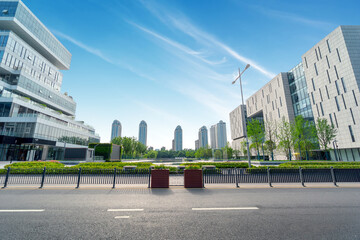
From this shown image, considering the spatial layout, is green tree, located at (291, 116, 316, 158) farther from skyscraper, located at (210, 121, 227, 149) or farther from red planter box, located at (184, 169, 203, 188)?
skyscraper, located at (210, 121, 227, 149)

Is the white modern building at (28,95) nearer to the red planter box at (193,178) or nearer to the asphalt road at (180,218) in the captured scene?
the red planter box at (193,178)

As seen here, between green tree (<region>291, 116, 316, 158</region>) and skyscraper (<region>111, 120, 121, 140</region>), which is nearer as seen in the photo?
green tree (<region>291, 116, 316, 158</region>)

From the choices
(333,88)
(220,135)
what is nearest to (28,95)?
(333,88)

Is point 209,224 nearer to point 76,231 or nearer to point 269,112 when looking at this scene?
point 76,231

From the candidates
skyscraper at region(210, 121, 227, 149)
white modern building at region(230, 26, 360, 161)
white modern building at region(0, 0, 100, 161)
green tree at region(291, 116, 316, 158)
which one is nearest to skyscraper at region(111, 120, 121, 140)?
skyscraper at region(210, 121, 227, 149)

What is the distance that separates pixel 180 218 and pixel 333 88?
51854mm

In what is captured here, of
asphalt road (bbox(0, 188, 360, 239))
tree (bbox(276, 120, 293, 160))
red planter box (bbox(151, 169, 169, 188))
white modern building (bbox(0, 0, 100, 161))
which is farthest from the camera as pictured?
tree (bbox(276, 120, 293, 160))

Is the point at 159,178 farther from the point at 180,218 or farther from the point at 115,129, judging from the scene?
the point at 115,129

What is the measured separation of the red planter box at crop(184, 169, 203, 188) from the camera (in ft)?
34.8

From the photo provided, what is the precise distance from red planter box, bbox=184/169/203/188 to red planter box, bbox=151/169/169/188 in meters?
1.34

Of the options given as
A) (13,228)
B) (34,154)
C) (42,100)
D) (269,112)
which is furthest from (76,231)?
(269,112)

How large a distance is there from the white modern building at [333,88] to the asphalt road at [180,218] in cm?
4069

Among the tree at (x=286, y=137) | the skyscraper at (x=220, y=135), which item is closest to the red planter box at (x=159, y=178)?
the tree at (x=286, y=137)

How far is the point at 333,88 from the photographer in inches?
1537
